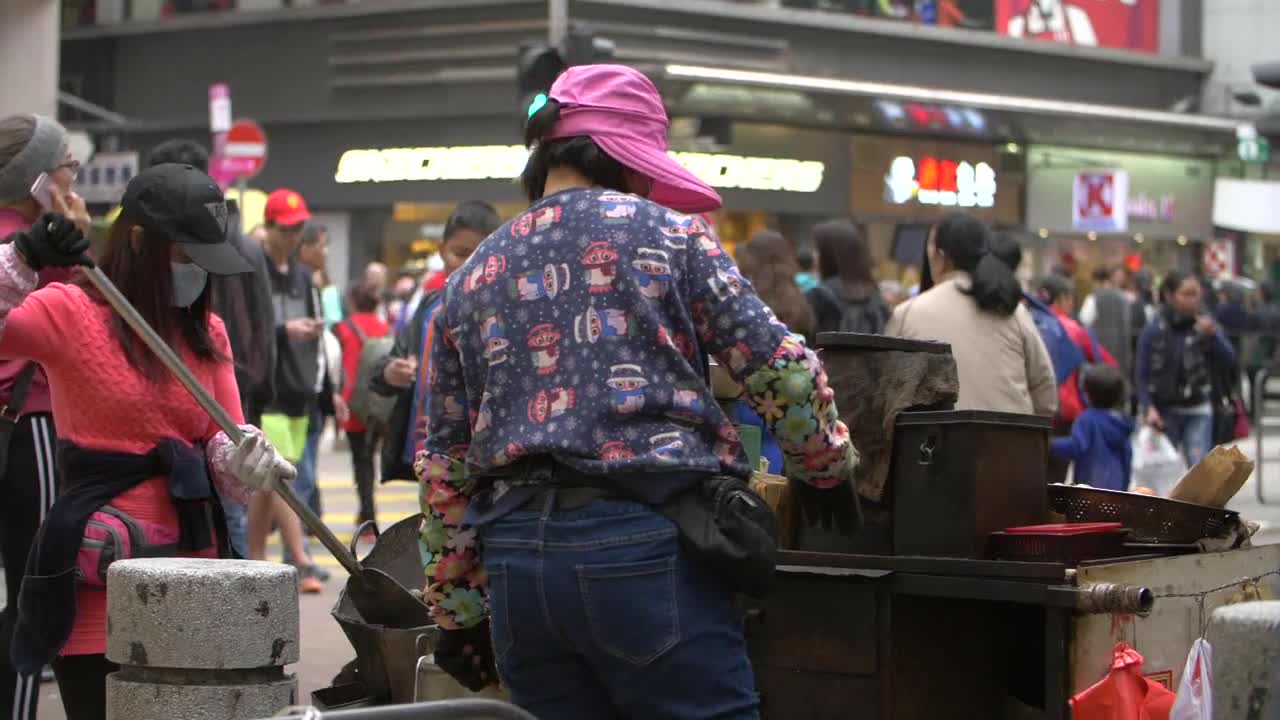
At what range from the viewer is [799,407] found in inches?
140

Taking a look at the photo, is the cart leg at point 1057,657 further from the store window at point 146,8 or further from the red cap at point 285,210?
the store window at point 146,8

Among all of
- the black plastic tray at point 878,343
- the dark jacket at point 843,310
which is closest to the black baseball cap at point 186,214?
the black plastic tray at point 878,343

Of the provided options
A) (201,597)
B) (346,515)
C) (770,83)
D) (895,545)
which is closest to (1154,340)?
(346,515)

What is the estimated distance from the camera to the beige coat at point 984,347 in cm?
743

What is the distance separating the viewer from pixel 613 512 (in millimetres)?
3396

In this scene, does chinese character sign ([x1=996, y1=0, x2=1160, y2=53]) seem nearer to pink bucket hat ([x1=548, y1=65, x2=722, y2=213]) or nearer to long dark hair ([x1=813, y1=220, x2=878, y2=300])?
long dark hair ([x1=813, y1=220, x2=878, y2=300])

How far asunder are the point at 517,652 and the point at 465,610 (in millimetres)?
397

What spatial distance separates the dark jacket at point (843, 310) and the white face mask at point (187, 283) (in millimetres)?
5444

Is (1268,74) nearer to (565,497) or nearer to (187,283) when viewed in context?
(187,283)

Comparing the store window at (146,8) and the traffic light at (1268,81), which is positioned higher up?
the store window at (146,8)

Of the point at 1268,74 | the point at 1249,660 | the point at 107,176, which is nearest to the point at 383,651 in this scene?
the point at 1249,660

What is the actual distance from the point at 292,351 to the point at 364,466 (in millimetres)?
2062

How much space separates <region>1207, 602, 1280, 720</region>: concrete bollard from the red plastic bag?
3.59 feet

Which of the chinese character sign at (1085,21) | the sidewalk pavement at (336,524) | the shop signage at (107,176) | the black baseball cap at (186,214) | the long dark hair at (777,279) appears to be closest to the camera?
the black baseball cap at (186,214)
